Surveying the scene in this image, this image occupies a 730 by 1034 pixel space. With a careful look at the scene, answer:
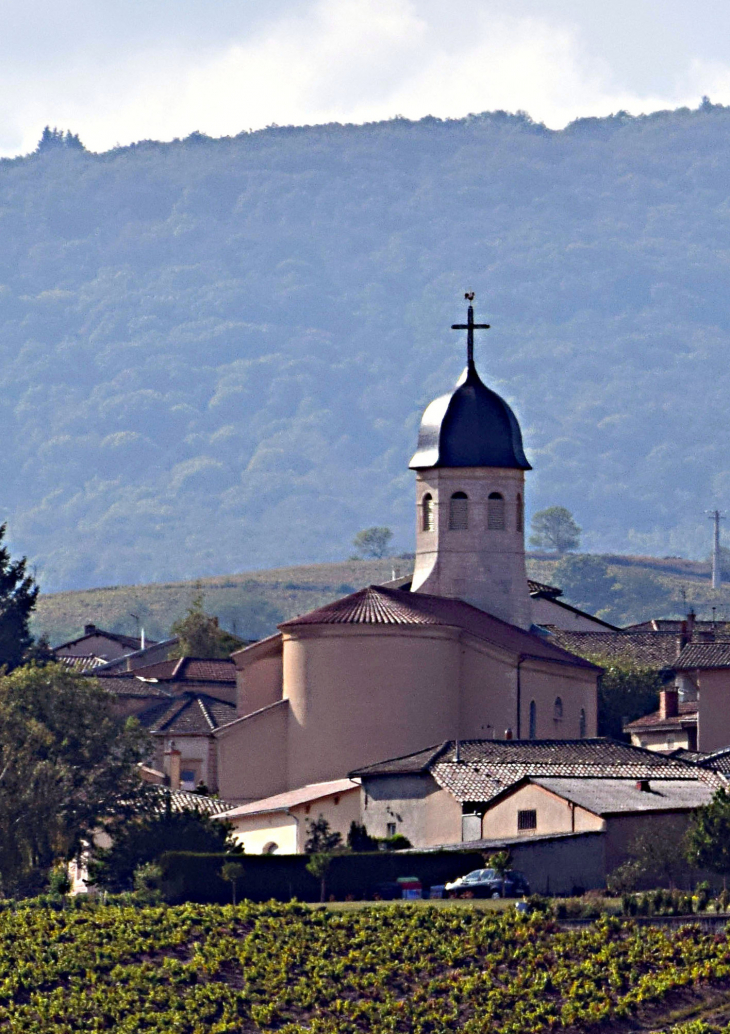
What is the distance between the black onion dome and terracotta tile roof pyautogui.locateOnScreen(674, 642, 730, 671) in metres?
10.0

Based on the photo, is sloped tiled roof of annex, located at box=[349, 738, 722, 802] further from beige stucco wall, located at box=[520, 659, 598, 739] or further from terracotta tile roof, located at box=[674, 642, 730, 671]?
terracotta tile roof, located at box=[674, 642, 730, 671]

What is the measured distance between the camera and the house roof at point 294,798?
91.1m

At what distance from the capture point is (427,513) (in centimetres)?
11112

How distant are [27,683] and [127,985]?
2977 centimetres

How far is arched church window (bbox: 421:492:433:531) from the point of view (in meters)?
111

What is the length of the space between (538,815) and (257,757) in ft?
74.0

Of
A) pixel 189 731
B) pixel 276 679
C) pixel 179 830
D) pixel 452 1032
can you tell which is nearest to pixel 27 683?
pixel 179 830

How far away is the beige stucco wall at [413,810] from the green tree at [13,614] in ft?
93.9

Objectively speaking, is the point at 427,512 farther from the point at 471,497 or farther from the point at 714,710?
the point at 714,710

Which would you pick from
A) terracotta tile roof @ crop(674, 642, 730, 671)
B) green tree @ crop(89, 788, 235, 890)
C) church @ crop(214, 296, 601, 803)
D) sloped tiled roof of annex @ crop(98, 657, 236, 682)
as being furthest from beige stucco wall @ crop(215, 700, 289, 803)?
sloped tiled roof of annex @ crop(98, 657, 236, 682)

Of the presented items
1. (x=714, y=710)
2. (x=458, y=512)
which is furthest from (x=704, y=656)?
(x=458, y=512)

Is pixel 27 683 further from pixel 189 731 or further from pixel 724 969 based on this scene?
pixel 724 969

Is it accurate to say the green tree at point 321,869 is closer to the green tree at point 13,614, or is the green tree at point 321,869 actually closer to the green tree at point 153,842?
the green tree at point 153,842

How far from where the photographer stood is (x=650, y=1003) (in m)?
59.4
